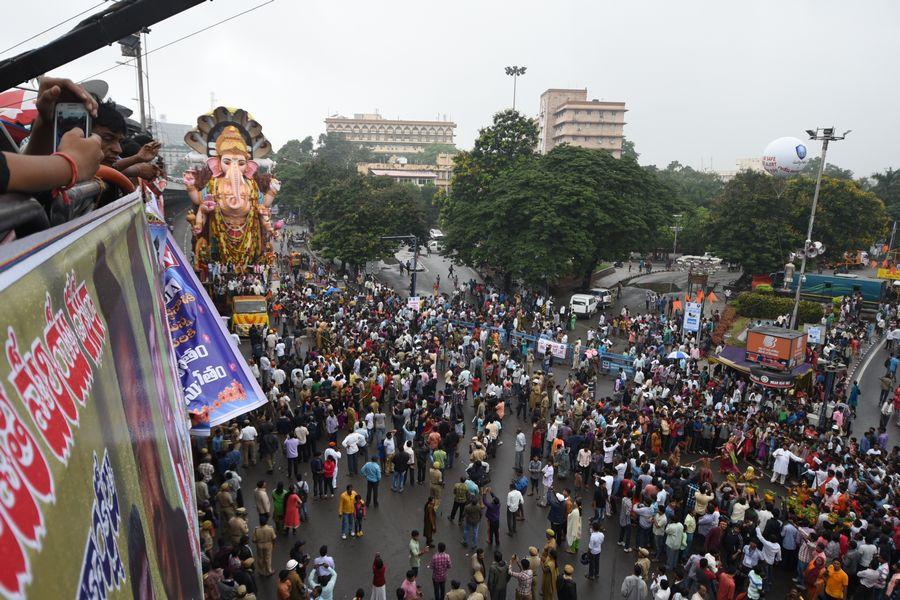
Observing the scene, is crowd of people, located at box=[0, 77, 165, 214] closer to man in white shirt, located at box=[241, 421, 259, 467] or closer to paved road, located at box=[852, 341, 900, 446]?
man in white shirt, located at box=[241, 421, 259, 467]

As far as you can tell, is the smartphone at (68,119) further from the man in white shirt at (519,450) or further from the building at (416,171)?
the building at (416,171)

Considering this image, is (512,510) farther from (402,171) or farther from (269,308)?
(402,171)

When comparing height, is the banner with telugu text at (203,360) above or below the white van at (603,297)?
above

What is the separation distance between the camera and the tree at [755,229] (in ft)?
123

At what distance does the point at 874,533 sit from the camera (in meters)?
9.73

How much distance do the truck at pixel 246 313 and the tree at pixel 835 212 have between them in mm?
33768

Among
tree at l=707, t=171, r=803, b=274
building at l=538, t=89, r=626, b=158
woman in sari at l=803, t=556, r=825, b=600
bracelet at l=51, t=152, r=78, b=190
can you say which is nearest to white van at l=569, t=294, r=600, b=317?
tree at l=707, t=171, r=803, b=274

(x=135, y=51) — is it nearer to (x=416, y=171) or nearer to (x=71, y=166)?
(x=71, y=166)

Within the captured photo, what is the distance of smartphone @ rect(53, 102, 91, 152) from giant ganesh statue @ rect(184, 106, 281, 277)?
20.5m

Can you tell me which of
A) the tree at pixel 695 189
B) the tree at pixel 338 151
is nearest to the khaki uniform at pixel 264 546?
the tree at pixel 695 189

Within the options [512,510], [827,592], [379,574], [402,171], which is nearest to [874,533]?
[827,592]

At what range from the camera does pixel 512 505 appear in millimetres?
11094

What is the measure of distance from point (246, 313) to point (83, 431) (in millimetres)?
21123

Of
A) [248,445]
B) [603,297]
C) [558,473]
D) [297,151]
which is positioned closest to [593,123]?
[297,151]
